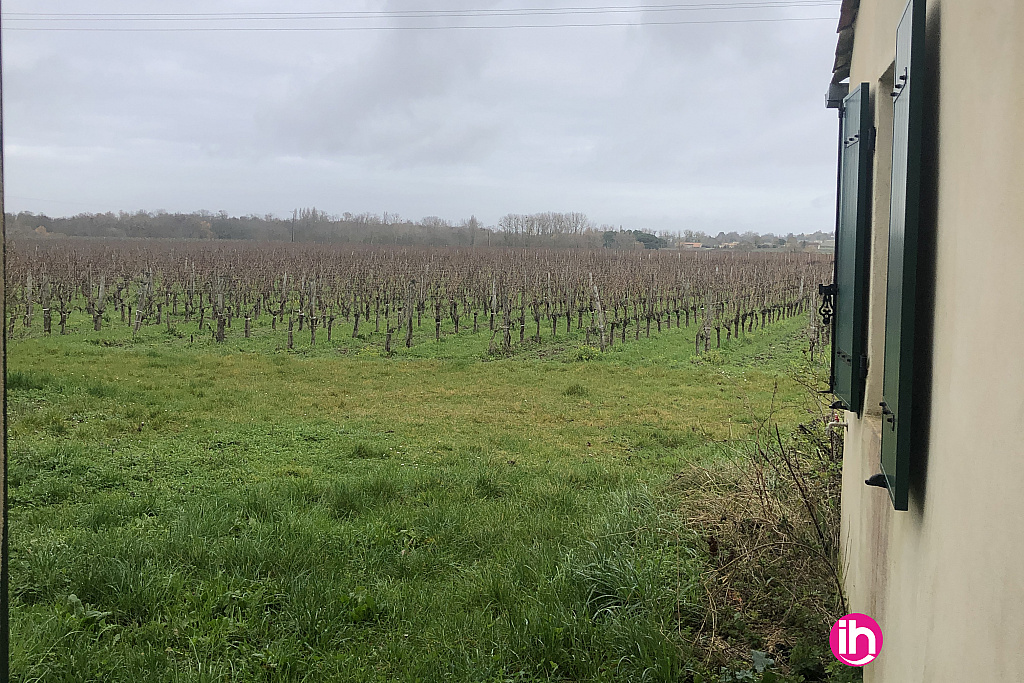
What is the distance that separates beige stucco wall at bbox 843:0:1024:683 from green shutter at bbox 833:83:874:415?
1071 millimetres

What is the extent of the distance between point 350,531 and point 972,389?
4430 millimetres

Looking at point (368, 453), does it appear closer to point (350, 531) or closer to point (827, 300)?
point (350, 531)

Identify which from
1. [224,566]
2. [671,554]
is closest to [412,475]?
[224,566]

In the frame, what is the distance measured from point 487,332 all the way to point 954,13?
18114mm

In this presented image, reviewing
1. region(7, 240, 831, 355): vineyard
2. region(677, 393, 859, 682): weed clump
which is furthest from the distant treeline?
region(677, 393, 859, 682): weed clump

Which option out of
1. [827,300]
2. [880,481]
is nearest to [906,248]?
[880,481]

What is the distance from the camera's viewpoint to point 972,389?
159cm

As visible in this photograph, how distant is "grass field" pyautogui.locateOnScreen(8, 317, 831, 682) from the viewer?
12.1ft

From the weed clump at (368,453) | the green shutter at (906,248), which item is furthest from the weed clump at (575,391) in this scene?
the green shutter at (906,248)

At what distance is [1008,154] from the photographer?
140 centimetres

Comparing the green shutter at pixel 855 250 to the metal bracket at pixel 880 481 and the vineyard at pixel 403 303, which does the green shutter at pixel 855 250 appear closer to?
the metal bracket at pixel 880 481

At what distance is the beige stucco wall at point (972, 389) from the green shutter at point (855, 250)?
1071 mm

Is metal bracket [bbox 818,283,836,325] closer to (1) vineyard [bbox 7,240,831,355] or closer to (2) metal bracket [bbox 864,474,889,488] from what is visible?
(2) metal bracket [bbox 864,474,889,488]

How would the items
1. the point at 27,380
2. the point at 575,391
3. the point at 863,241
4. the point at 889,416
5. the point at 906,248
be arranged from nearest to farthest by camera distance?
the point at 906,248, the point at 889,416, the point at 863,241, the point at 27,380, the point at 575,391
